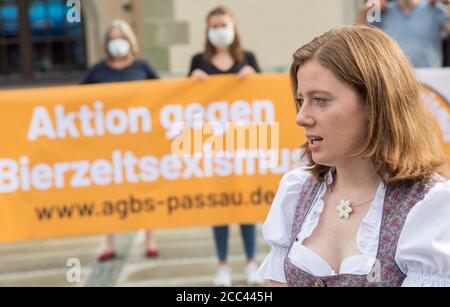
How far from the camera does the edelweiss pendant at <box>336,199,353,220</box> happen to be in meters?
1.52

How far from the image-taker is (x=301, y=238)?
1559mm

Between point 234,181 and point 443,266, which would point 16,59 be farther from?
point 443,266

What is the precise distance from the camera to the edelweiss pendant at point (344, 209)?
1.52m

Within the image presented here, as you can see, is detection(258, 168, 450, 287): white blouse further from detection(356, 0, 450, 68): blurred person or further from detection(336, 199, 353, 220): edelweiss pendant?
detection(356, 0, 450, 68): blurred person

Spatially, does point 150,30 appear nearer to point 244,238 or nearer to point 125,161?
point 125,161

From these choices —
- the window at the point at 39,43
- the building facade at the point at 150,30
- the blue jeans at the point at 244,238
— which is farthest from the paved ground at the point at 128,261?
the window at the point at 39,43

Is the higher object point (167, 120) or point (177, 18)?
point (177, 18)

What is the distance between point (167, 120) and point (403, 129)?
3.40 meters

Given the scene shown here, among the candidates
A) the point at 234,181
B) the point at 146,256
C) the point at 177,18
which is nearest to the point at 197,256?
the point at 146,256

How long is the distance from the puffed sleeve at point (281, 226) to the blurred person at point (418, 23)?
3.23m

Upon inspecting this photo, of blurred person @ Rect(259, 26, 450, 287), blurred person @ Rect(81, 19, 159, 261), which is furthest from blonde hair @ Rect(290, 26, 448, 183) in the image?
blurred person @ Rect(81, 19, 159, 261)

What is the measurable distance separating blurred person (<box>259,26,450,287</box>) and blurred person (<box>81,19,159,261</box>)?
12.3 feet

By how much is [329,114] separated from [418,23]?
381 cm

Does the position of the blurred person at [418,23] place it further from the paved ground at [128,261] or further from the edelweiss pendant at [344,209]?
the edelweiss pendant at [344,209]
